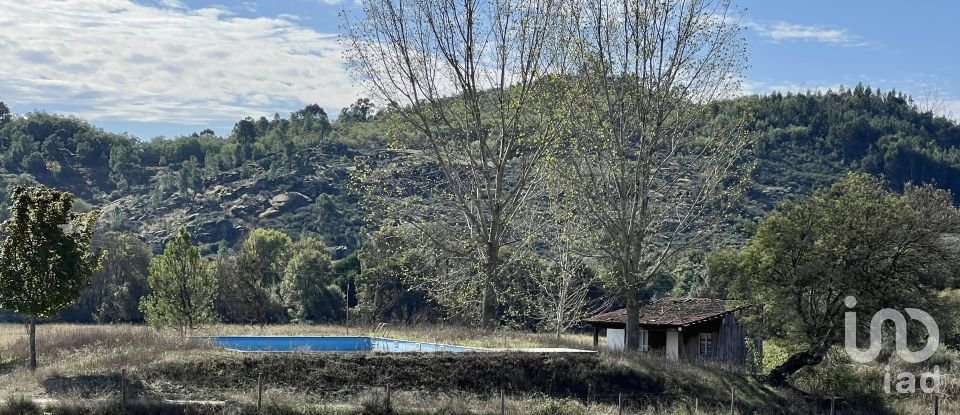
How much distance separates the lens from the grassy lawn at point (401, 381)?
21766mm

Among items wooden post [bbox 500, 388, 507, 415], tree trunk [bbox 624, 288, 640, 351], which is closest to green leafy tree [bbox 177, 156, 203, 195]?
tree trunk [bbox 624, 288, 640, 351]

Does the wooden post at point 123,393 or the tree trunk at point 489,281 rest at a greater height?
the tree trunk at point 489,281

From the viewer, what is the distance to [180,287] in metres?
38.7

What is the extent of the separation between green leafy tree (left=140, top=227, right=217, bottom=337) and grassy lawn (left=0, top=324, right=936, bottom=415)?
1191cm

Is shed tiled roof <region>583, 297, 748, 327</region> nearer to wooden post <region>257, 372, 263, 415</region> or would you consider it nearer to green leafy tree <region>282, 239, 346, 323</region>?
wooden post <region>257, 372, 263, 415</region>

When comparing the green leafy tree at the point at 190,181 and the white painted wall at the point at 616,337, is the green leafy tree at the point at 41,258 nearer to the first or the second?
the white painted wall at the point at 616,337

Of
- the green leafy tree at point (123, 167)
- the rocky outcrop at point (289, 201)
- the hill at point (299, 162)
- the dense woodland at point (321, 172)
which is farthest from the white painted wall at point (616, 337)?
the green leafy tree at point (123, 167)

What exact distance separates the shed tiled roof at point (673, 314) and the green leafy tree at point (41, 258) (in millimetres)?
18909

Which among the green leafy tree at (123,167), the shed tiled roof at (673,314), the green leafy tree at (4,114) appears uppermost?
the green leafy tree at (4,114)

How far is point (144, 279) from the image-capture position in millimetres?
67938

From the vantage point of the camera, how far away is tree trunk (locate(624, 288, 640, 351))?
1107 inches

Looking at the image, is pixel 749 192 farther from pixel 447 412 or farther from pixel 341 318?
pixel 447 412

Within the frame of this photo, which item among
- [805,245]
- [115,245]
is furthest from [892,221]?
[115,245]

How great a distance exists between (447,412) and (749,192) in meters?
88.3
